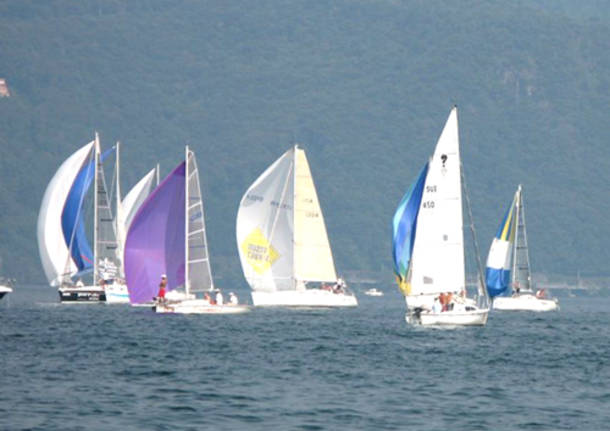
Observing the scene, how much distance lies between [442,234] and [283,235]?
74.8 feet

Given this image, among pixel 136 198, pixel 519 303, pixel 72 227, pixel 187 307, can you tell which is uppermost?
pixel 136 198

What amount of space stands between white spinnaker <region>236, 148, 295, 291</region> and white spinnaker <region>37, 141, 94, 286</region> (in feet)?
35.9

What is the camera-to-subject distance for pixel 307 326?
220 feet

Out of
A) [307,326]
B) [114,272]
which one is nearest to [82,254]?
[114,272]

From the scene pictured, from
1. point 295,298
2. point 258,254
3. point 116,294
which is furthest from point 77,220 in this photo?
point 295,298

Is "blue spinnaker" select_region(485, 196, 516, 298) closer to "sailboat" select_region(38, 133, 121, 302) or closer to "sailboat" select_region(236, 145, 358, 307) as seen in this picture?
"sailboat" select_region(236, 145, 358, 307)

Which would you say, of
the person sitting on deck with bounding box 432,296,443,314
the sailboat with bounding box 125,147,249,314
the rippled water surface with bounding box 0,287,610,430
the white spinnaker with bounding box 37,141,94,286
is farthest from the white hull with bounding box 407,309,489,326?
the white spinnaker with bounding box 37,141,94,286

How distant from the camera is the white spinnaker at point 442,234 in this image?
62.8 meters

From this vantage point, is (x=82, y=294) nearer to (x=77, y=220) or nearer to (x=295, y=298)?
(x=77, y=220)

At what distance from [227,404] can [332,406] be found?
2443 millimetres

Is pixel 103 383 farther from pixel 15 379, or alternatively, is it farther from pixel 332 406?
pixel 332 406

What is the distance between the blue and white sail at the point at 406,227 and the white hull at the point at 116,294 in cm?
2142

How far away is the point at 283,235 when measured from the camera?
84812mm

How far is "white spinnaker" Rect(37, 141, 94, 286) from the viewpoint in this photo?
290 ft
